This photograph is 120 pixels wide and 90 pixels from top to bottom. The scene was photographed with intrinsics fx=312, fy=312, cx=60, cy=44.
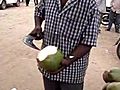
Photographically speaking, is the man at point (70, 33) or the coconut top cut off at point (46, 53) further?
the man at point (70, 33)

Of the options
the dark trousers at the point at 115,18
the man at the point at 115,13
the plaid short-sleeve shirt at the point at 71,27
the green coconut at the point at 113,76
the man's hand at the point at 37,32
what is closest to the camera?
the green coconut at the point at 113,76

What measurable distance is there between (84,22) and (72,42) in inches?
7.0

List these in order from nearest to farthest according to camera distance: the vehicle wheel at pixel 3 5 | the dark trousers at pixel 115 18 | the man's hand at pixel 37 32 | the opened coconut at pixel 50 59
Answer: the opened coconut at pixel 50 59 → the man's hand at pixel 37 32 → the dark trousers at pixel 115 18 → the vehicle wheel at pixel 3 5

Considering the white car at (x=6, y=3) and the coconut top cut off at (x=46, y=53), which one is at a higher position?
the coconut top cut off at (x=46, y=53)

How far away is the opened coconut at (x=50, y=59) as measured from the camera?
1.85 metres

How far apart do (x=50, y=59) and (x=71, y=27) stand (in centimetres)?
42

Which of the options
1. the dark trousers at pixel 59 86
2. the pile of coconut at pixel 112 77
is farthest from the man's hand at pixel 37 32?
the pile of coconut at pixel 112 77

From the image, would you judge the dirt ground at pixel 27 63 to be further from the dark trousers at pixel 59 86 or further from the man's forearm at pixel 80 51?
the man's forearm at pixel 80 51

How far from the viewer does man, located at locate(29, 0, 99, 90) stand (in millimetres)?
2139

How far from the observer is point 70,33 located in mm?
2209

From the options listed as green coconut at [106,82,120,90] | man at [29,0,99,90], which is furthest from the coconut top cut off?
green coconut at [106,82,120,90]

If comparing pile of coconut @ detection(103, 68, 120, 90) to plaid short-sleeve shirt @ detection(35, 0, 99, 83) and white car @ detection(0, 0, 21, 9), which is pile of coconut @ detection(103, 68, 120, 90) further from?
white car @ detection(0, 0, 21, 9)

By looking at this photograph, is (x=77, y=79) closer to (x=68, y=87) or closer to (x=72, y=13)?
(x=68, y=87)

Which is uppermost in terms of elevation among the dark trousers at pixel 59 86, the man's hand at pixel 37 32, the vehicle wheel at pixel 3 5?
the man's hand at pixel 37 32
